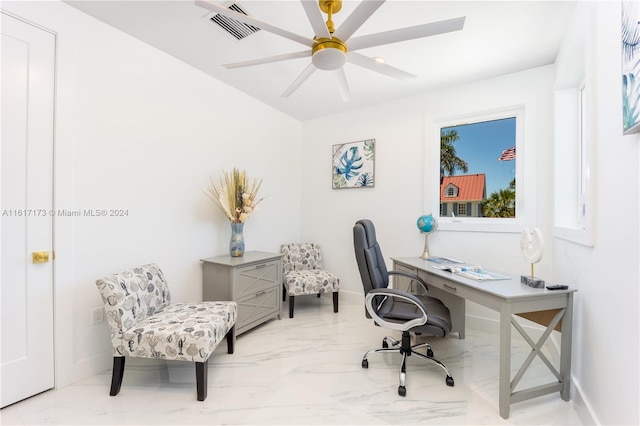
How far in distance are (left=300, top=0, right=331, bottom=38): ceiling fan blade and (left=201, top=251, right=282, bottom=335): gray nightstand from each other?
1.97 meters

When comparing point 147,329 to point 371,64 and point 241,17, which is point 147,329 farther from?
point 371,64

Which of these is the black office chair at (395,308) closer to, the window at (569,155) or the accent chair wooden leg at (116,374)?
the window at (569,155)

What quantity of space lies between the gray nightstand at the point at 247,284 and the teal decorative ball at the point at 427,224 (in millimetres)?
1596

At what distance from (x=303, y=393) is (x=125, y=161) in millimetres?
2196

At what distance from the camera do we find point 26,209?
1797 millimetres

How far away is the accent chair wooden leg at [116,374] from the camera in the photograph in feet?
6.03

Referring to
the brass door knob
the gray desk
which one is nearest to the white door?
the brass door knob

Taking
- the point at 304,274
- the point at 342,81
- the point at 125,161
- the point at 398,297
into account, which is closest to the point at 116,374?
the point at 125,161

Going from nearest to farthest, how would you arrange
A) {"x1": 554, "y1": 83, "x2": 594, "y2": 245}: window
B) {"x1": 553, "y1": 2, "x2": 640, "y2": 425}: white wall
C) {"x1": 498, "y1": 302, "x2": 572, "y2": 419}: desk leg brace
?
{"x1": 553, "y1": 2, "x2": 640, "y2": 425}: white wall < {"x1": 498, "y1": 302, "x2": 572, "y2": 419}: desk leg brace < {"x1": 554, "y1": 83, "x2": 594, "y2": 245}: window

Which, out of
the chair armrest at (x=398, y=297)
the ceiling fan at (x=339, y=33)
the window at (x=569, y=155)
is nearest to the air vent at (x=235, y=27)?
the ceiling fan at (x=339, y=33)

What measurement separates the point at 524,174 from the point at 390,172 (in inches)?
53.4

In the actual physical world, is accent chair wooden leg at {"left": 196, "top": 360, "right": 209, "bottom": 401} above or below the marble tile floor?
above

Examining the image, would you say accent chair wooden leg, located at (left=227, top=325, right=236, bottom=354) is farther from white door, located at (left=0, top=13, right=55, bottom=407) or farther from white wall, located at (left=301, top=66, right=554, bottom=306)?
white wall, located at (left=301, top=66, right=554, bottom=306)

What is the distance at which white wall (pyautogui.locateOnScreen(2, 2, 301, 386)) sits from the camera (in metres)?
1.95
